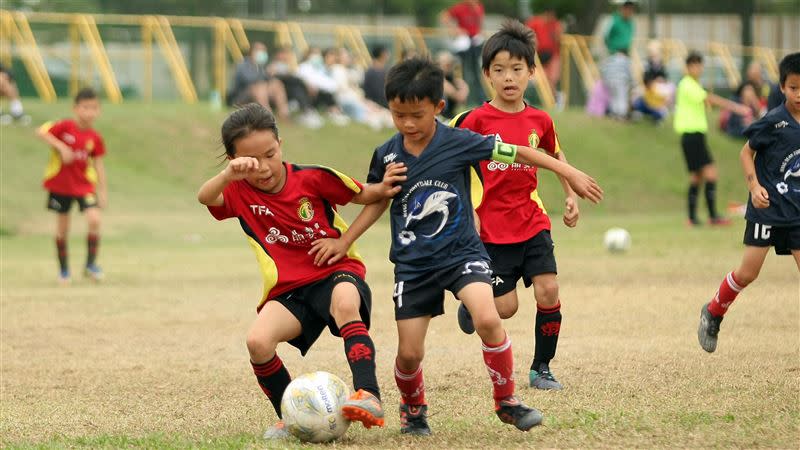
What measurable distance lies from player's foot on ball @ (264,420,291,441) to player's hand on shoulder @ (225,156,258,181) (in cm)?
114

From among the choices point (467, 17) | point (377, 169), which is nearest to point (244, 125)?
point (377, 169)

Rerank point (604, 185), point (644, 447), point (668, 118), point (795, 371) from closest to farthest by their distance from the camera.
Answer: point (644, 447)
point (795, 371)
point (604, 185)
point (668, 118)

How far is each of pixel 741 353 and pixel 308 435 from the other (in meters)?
3.54

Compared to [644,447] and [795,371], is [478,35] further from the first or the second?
[644,447]

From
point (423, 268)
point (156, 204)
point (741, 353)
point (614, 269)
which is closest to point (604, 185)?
point (156, 204)

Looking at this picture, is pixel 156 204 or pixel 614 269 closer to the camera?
pixel 614 269

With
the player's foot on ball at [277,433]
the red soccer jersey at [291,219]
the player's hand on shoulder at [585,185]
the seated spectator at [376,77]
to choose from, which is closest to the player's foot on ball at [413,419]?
the player's foot on ball at [277,433]

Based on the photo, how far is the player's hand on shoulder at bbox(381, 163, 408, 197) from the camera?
593cm

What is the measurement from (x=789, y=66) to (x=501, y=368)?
3240 millimetres

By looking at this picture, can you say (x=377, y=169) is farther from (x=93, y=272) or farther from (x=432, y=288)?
(x=93, y=272)

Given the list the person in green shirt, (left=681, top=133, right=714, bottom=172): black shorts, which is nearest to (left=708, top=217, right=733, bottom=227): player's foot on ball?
the person in green shirt

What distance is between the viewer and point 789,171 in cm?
791

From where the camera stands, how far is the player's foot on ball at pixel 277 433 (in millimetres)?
5887

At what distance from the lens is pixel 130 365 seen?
857 centimetres
